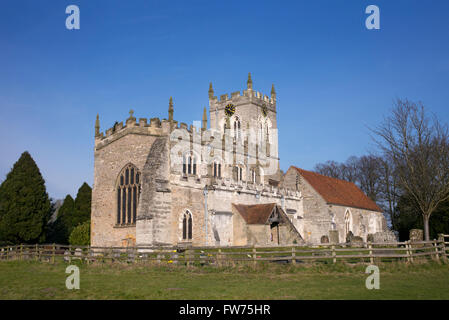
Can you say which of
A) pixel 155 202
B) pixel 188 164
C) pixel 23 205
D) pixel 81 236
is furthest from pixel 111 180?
pixel 81 236

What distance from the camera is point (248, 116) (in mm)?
48125

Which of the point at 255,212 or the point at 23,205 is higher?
the point at 23,205

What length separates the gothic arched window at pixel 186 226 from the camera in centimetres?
2717

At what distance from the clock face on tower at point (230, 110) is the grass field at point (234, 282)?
33956mm

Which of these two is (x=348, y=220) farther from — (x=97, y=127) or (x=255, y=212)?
(x=97, y=127)

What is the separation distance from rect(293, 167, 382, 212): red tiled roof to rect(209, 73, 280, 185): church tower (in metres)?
5.83

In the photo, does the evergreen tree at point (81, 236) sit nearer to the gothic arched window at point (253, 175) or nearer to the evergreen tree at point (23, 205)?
the evergreen tree at point (23, 205)

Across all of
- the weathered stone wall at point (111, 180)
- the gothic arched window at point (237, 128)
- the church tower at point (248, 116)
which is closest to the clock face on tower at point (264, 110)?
the church tower at point (248, 116)

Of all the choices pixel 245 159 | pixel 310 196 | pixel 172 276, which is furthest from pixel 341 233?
pixel 172 276

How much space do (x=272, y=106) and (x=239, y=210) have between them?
24633mm

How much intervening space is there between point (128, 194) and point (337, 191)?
22.2 m

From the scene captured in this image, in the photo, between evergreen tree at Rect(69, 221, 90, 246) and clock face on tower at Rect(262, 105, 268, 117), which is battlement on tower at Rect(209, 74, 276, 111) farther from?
evergreen tree at Rect(69, 221, 90, 246)
